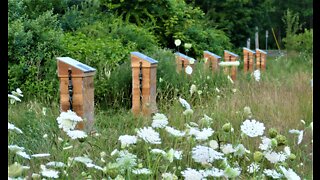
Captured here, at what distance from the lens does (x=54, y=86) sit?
6.32m

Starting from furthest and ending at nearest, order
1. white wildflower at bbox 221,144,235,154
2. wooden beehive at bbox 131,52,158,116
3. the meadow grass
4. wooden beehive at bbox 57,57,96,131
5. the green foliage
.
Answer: the green foliage → wooden beehive at bbox 131,52,158,116 → wooden beehive at bbox 57,57,96,131 → the meadow grass → white wildflower at bbox 221,144,235,154

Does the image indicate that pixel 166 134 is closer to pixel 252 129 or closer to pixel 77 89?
pixel 252 129

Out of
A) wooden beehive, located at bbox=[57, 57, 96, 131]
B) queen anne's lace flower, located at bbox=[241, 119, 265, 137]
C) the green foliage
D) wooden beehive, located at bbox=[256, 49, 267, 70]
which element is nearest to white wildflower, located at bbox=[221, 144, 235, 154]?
queen anne's lace flower, located at bbox=[241, 119, 265, 137]

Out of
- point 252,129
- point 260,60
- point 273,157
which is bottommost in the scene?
point 260,60

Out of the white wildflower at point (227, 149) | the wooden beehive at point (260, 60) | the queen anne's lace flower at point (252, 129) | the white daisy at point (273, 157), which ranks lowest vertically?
the wooden beehive at point (260, 60)

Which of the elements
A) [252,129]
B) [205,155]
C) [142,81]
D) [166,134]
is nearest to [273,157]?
[252,129]

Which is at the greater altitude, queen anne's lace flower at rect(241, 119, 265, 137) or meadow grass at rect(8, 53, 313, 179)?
queen anne's lace flower at rect(241, 119, 265, 137)

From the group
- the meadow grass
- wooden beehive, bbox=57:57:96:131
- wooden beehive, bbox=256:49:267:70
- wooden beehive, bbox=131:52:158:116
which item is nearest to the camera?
the meadow grass

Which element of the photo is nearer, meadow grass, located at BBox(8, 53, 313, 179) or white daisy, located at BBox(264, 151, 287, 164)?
white daisy, located at BBox(264, 151, 287, 164)

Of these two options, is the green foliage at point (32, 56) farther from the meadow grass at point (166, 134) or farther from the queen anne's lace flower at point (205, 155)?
the queen anne's lace flower at point (205, 155)

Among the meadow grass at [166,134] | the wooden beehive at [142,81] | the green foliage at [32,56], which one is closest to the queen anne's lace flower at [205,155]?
the meadow grass at [166,134]

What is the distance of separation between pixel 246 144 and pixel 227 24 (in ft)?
59.9

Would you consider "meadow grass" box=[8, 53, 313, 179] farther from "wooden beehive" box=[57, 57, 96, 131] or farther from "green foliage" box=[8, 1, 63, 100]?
"green foliage" box=[8, 1, 63, 100]

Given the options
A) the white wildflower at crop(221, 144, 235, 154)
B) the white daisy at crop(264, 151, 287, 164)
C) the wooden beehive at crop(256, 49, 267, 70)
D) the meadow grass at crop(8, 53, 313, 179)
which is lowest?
the wooden beehive at crop(256, 49, 267, 70)
